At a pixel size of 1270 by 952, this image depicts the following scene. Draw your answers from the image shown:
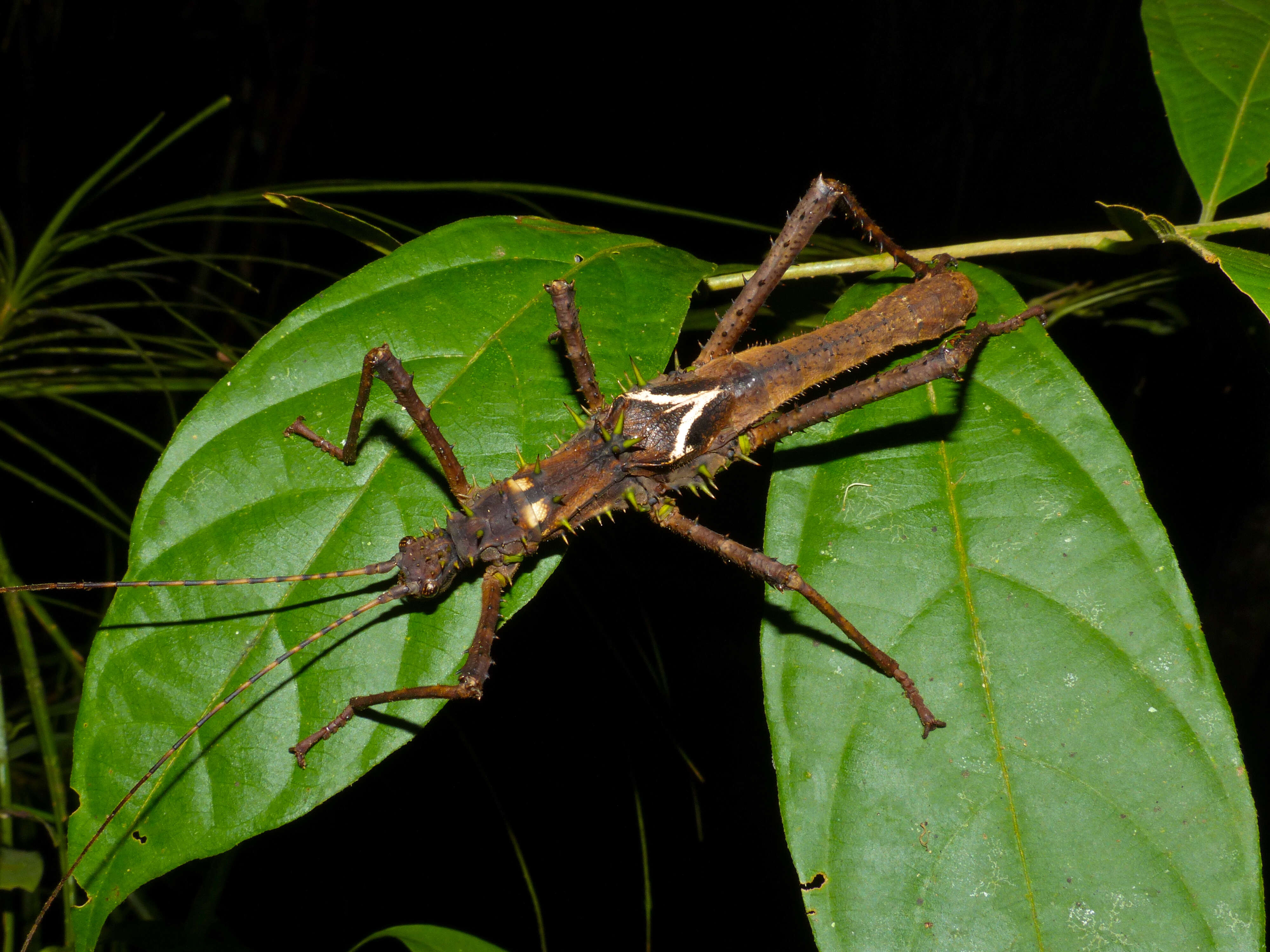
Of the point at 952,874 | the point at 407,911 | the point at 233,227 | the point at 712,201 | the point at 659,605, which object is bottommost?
the point at 407,911

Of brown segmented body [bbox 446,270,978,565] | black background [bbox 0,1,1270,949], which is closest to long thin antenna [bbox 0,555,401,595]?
brown segmented body [bbox 446,270,978,565]

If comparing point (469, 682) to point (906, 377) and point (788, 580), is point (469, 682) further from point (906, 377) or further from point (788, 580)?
point (906, 377)

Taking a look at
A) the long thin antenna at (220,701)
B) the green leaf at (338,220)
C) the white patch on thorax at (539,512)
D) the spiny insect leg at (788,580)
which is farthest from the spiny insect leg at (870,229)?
the long thin antenna at (220,701)

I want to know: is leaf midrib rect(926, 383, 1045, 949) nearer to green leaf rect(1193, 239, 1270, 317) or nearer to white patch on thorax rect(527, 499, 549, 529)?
green leaf rect(1193, 239, 1270, 317)

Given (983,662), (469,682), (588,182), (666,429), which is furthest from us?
(588,182)

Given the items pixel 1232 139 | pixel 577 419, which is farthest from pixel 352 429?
pixel 1232 139

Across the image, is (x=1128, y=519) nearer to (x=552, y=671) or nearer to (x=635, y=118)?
(x=552, y=671)

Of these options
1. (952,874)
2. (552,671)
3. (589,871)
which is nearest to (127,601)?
(952,874)
